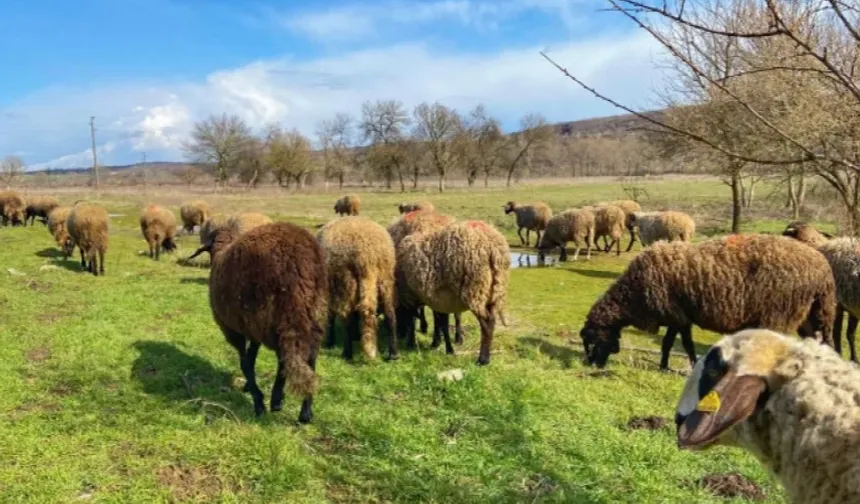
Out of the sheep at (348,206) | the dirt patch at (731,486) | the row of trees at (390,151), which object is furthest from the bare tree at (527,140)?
the dirt patch at (731,486)

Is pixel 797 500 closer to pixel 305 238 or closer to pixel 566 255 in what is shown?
pixel 305 238

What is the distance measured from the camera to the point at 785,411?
2.70 m

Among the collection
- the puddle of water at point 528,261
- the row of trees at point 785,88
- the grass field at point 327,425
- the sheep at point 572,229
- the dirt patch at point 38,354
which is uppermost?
the row of trees at point 785,88

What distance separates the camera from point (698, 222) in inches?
1214

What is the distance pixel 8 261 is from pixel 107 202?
32.9 meters

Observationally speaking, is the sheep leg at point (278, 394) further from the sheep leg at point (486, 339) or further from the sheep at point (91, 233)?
the sheep at point (91, 233)

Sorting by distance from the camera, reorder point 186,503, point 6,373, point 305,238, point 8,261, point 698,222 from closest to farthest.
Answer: point 186,503
point 305,238
point 6,373
point 8,261
point 698,222

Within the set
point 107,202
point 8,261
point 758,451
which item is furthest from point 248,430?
point 107,202

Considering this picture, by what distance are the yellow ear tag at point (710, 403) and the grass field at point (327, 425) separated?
7.17 feet

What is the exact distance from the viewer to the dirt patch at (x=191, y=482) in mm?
4543

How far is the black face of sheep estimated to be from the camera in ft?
31.0

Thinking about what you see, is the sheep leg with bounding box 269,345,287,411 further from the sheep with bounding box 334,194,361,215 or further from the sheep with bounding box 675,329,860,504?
the sheep with bounding box 334,194,361,215

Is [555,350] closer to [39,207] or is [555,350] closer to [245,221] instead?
[245,221]

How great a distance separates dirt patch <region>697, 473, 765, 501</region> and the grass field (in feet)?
0.31
